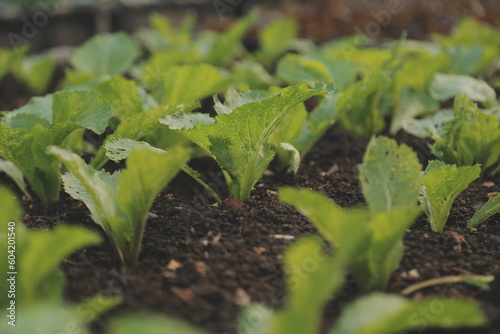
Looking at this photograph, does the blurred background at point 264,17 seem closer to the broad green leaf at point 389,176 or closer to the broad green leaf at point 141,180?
the broad green leaf at point 389,176

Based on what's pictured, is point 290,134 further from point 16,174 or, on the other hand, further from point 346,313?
point 346,313

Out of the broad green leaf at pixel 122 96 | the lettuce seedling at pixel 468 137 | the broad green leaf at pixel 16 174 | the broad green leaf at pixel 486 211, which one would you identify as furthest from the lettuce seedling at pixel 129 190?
the lettuce seedling at pixel 468 137

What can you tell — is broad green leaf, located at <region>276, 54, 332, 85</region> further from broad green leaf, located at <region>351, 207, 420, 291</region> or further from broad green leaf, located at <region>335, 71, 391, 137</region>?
broad green leaf, located at <region>351, 207, 420, 291</region>

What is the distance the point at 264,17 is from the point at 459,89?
2.65 meters

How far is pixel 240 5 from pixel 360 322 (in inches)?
229

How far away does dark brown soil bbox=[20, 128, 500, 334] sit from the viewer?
54.2 inches

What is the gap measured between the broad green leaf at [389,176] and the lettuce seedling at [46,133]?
0.81 metres

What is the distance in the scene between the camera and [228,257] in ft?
5.05

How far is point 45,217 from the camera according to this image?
1901mm

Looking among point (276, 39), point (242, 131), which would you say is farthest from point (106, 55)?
point (242, 131)

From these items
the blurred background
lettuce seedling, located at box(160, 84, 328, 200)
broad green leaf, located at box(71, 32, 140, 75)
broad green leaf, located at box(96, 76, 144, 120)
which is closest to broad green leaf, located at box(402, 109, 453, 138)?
lettuce seedling, located at box(160, 84, 328, 200)

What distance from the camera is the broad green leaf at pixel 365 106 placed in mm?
2229

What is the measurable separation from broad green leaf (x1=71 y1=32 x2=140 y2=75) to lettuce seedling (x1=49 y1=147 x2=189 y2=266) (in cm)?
154

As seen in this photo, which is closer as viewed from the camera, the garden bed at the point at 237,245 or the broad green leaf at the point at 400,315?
the broad green leaf at the point at 400,315
